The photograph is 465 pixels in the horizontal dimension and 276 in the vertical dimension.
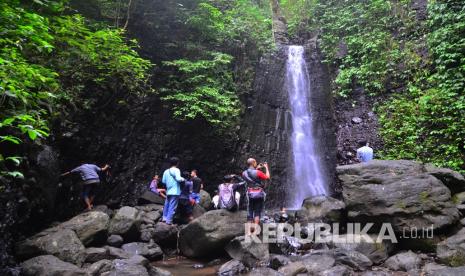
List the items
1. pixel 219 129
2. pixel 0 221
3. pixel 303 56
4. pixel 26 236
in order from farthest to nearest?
1. pixel 303 56
2. pixel 219 129
3. pixel 26 236
4. pixel 0 221

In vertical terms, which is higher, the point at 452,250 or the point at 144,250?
the point at 452,250

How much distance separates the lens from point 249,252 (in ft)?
23.7

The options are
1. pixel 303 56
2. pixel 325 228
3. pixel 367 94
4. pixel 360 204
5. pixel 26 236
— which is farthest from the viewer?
pixel 303 56

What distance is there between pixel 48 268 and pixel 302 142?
1109 centimetres

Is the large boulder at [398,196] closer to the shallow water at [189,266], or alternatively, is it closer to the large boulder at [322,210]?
the large boulder at [322,210]

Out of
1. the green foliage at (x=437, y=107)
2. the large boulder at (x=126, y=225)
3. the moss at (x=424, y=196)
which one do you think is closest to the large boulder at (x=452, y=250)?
the moss at (x=424, y=196)

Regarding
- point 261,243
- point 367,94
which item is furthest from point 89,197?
point 367,94

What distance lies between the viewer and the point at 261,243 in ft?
24.4

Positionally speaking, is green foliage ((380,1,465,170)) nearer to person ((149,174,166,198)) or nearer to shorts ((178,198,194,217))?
shorts ((178,198,194,217))

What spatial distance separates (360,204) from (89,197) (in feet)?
24.1

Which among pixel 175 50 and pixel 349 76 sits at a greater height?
pixel 175 50

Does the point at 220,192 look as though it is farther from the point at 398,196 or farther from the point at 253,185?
the point at 398,196

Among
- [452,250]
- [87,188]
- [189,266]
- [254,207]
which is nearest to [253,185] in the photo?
[254,207]

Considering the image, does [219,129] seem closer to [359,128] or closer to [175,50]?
[175,50]
